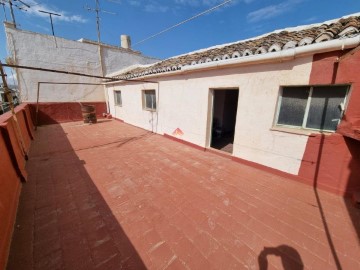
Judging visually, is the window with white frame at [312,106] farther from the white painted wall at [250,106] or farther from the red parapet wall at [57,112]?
the red parapet wall at [57,112]

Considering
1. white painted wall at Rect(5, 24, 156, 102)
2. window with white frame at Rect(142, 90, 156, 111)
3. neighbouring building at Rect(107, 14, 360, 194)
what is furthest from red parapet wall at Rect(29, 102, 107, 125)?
neighbouring building at Rect(107, 14, 360, 194)

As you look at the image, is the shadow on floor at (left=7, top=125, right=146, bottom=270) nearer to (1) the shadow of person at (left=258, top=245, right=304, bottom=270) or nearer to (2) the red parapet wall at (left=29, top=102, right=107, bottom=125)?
(1) the shadow of person at (left=258, top=245, right=304, bottom=270)

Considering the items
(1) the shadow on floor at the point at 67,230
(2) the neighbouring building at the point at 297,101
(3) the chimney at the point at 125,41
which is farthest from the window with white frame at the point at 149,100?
(3) the chimney at the point at 125,41

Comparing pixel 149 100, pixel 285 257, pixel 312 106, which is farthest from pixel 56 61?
pixel 285 257

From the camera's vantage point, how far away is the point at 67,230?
2.25 metres

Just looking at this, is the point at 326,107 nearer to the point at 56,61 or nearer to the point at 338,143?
the point at 338,143

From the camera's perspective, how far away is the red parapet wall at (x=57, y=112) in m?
9.62

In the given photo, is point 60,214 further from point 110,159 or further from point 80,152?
point 80,152

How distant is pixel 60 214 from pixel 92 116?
27.5ft

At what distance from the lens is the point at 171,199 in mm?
2967

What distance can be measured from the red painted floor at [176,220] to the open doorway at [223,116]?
2.93 metres

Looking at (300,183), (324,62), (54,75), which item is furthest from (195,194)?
(54,75)

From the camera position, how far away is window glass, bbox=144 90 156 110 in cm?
745

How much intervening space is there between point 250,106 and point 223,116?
11.6 feet
